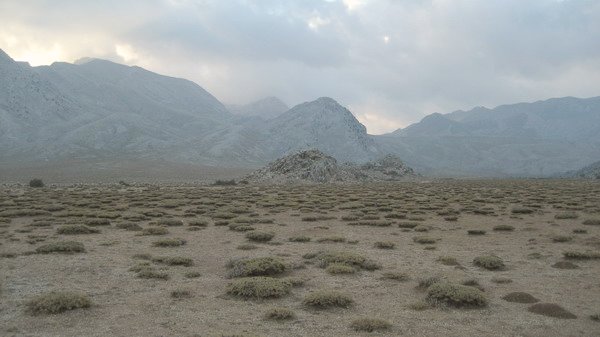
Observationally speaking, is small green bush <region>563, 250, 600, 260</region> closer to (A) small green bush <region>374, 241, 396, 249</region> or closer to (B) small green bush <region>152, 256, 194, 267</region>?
(A) small green bush <region>374, 241, 396, 249</region>

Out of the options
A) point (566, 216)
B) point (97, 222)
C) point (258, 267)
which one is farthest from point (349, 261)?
point (566, 216)

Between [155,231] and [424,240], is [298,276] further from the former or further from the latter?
[155,231]

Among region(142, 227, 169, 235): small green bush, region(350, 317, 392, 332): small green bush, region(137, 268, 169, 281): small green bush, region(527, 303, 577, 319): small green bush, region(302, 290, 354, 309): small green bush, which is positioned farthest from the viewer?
region(142, 227, 169, 235): small green bush

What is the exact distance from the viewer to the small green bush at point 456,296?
1372 centimetres

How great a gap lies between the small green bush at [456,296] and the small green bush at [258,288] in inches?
194

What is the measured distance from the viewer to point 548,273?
57.5ft

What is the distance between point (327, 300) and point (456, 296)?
413 cm

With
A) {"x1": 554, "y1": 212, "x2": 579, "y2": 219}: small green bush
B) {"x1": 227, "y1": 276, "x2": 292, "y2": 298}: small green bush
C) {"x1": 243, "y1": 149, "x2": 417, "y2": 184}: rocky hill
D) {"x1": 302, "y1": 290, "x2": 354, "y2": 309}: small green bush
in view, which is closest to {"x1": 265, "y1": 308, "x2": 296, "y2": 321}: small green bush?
{"x1": 302, "y1": 290, "x2": 354, "y2": 309}: small green bush

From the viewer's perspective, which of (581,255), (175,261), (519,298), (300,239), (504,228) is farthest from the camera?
(504,228)

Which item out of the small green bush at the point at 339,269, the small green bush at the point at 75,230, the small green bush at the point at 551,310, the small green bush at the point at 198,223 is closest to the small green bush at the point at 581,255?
the small green bush at the point at 551,310

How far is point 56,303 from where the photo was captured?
1288 centimetres

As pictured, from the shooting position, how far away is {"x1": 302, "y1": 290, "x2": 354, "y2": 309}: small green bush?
13.6 m

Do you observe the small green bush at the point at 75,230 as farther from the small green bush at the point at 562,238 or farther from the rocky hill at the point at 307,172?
the rocky hill at the point at 307,172

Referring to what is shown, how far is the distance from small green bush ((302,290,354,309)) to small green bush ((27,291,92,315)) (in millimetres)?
6857
